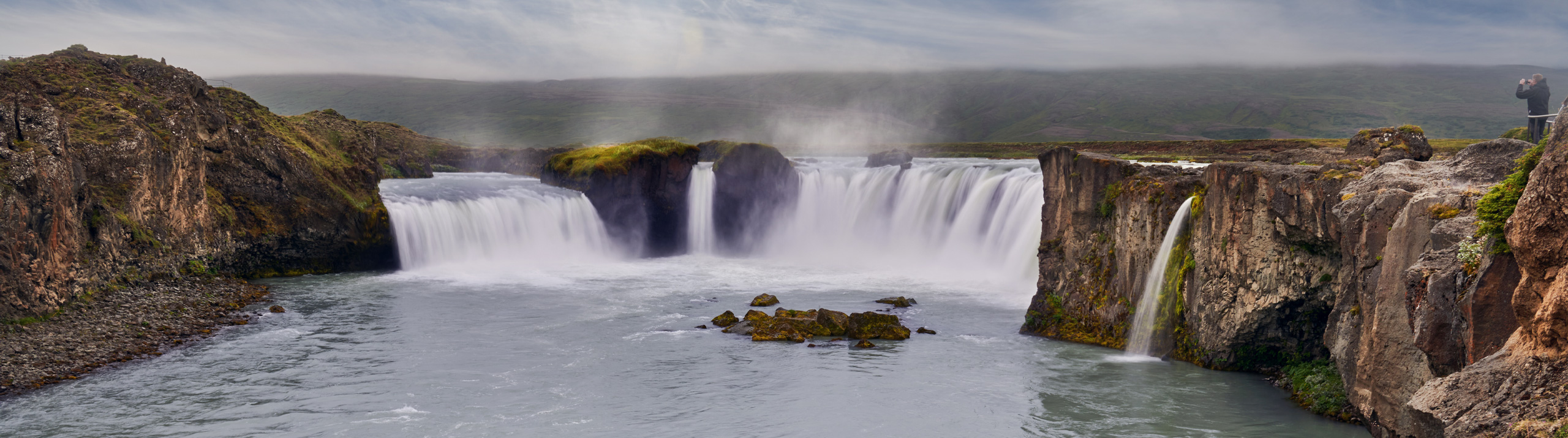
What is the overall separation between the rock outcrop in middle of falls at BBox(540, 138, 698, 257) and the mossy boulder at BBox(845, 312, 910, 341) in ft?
92.8

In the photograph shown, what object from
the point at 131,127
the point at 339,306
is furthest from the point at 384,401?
the point at 131,127

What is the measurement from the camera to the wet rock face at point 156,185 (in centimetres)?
2389

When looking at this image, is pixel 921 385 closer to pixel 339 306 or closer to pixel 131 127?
pixel 339 306

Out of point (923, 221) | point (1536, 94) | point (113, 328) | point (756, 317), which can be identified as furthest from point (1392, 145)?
point (113, 328)

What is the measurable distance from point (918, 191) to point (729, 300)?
18.8 m

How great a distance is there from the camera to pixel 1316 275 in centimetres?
1853

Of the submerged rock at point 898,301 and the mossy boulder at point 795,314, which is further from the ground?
the mossy boulder at point 795,314

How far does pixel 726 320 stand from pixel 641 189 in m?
26.8

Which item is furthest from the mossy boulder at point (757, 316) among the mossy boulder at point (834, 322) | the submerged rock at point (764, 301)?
the submerged rock at point (764, 301)

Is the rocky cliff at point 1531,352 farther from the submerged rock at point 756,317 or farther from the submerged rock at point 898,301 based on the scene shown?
the submerged rock at point 898,301

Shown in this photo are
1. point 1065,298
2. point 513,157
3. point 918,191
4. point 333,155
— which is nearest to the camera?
point 1065,298

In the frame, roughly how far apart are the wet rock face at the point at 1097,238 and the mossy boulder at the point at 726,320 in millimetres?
8614

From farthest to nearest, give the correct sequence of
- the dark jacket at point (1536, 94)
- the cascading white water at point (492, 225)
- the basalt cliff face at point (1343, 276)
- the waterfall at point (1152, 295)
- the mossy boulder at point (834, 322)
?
the cascading white water at point (492, 225) < the mossy boulder at point (834, 322) < the waterfall at point (1152, 295) < the dark jacket at point (1536, 94) < the basalt cliff face at point (1343, 276)

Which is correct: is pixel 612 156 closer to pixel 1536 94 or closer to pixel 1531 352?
pixel 1536 94
